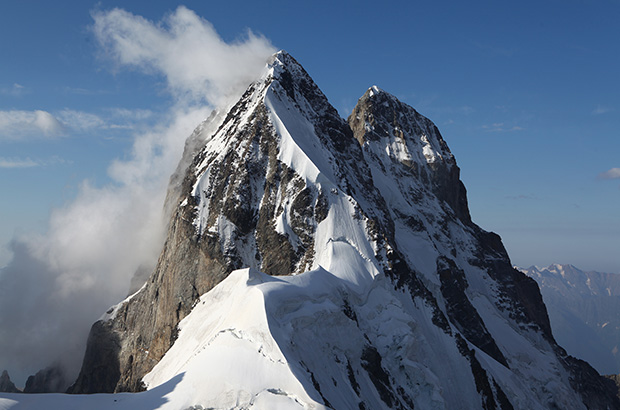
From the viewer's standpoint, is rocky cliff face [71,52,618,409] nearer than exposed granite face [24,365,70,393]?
Yes

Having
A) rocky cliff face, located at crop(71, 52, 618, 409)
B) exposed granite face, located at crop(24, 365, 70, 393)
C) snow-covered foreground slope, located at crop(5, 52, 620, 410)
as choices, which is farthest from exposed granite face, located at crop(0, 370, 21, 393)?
rocky cliff face, located at crop(71, 52, 618, 409)

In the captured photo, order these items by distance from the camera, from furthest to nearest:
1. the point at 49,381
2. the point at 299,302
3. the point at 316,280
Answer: the point at 49,381, the point at 316,280, the point at 299,302

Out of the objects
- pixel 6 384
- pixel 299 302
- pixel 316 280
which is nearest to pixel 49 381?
pixel 6 384

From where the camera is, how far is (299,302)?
41.9 meters

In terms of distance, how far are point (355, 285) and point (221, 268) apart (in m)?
16.2

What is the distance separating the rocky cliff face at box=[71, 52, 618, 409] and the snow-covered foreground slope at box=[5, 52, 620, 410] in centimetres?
20

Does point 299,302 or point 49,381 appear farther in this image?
point 49,381

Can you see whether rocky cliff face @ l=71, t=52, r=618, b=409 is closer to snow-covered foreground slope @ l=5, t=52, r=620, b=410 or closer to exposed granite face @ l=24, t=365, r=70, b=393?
snow-covered foreground slope @ l=5, t=52, r=620, b=410

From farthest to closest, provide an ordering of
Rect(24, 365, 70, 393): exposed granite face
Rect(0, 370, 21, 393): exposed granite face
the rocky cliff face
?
Rect(0, 370, 21, 393): exposed granite face → Rect(24, 365, 70, 393): exposed granite face → the rocky cliff face

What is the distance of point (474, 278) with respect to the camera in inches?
4510

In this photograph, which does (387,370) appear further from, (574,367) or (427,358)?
(574,367)

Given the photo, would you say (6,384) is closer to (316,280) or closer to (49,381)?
(49,381)

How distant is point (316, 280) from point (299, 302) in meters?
6.10

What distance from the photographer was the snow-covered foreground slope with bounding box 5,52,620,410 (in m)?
34.3
